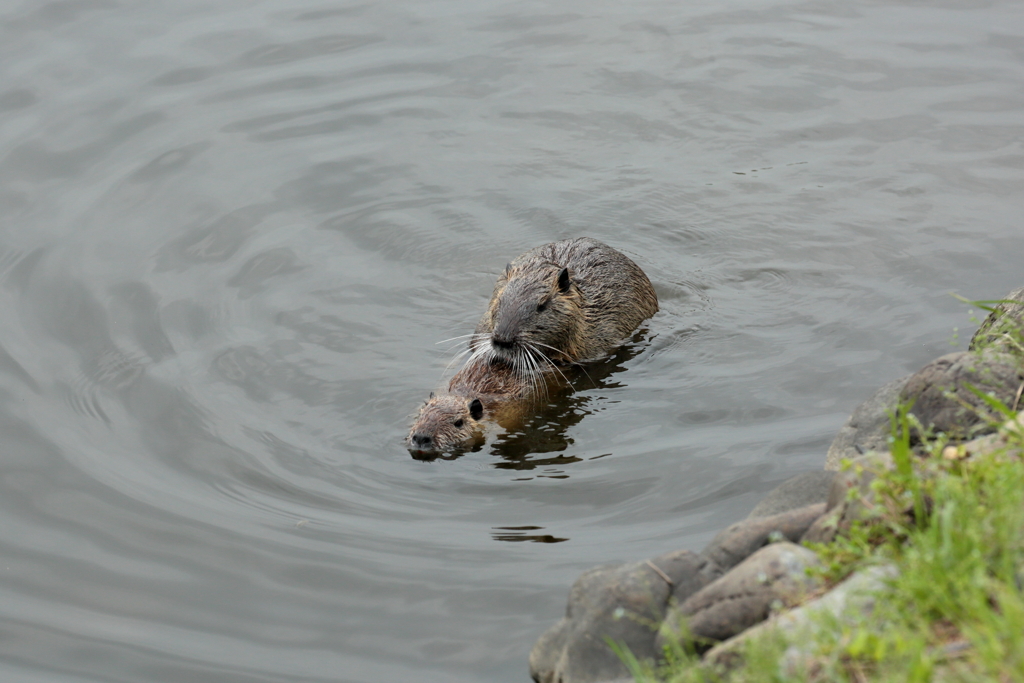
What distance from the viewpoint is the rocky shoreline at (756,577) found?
3584 millimetres

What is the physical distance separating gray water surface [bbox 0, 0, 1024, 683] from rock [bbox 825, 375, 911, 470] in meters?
0.47

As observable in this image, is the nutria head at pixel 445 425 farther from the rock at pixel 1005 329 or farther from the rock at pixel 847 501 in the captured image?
the rock at pixel 1005 329

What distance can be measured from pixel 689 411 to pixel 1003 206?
4475mm

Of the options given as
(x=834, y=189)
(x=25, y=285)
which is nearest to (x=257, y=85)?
(x=25, y=285)

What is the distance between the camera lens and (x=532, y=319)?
7539 mm

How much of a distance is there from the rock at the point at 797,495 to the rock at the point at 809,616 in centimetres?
135

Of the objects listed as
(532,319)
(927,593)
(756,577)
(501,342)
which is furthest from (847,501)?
(532,319)

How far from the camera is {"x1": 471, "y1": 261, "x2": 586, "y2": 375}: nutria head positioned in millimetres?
7449

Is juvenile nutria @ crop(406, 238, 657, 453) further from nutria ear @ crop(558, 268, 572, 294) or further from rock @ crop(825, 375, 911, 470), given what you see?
rock @ crop(825, 375, 911, 470)

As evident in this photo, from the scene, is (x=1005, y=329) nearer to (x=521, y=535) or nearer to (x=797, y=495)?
(x=797, y=495)

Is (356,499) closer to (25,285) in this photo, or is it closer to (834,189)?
(25,285)

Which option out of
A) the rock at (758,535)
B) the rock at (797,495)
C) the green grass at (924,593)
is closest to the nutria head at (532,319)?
the rock at (797,495)

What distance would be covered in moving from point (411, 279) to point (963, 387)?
5105mm

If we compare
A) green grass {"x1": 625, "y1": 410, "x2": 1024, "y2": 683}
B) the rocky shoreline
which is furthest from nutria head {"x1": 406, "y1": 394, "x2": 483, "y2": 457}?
green grass {"x1": 625, "y1": 410, "x2": 1024, "y2": 683}
